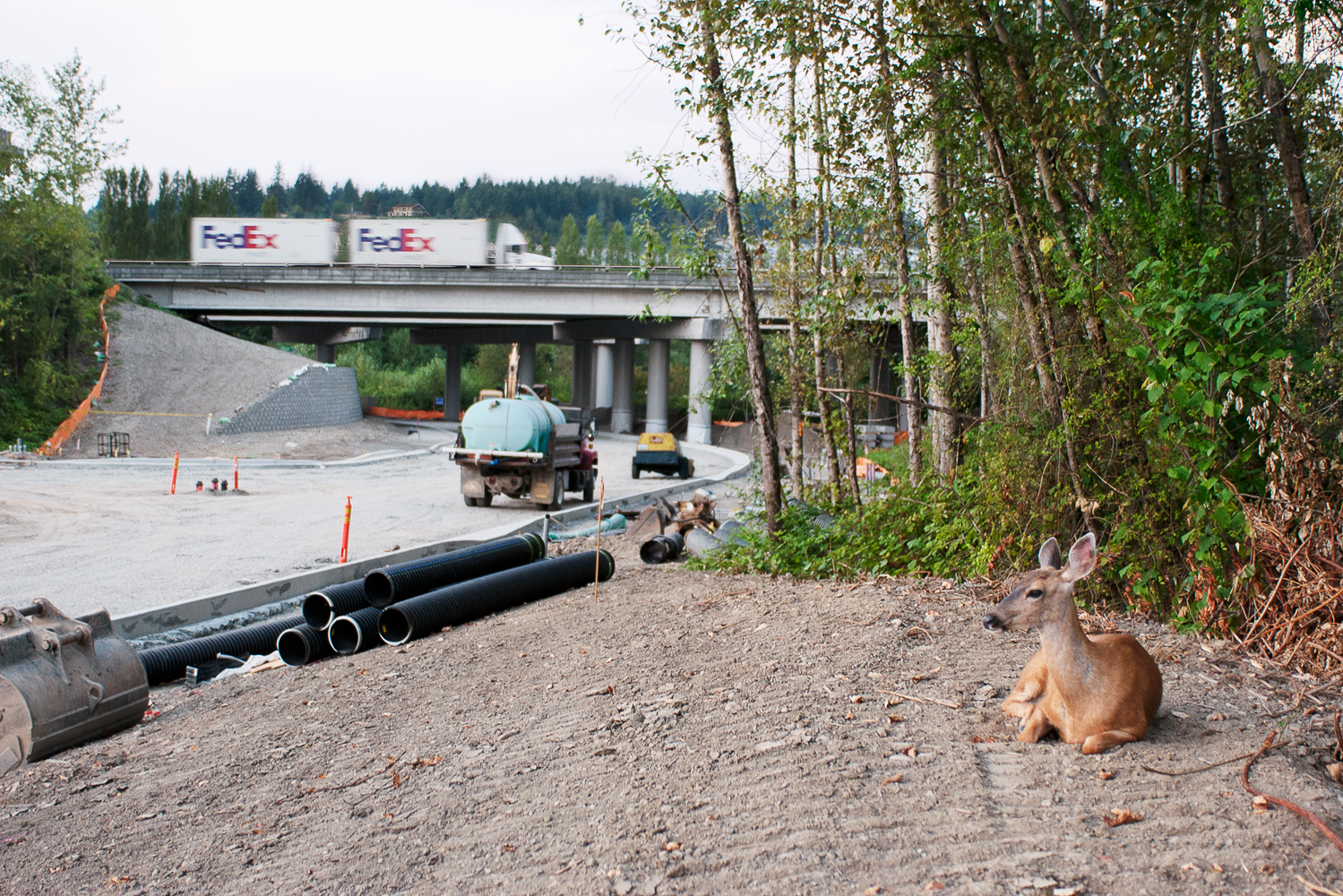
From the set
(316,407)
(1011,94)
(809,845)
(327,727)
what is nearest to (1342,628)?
(809,845)

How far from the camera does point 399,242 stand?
5338 centimetres

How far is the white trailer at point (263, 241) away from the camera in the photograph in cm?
5394

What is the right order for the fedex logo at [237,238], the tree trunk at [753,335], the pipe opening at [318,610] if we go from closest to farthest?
the pipe opening at [318,610] → the tree trunk at [753,335] → the fedex logo at [237,238]

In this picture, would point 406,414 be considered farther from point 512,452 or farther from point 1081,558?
point 1081,558

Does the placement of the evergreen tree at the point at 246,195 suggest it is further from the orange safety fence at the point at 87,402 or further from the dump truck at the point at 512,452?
the dump truck at the point at 512,452

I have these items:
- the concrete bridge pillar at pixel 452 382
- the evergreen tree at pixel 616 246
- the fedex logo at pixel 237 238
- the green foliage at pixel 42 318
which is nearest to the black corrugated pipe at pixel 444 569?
the green foliage at pixel 42 318

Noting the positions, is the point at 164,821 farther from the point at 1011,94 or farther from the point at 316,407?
the point at 316,407

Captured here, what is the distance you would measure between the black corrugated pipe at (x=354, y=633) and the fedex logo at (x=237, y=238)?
5163 cm

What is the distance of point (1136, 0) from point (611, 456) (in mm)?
33925

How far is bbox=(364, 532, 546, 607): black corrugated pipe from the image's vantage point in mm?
9320

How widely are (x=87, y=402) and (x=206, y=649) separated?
119 feet

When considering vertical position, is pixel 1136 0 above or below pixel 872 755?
above

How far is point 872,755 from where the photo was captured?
4.45 m

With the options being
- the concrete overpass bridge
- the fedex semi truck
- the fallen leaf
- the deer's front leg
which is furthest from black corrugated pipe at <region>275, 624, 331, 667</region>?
the fedex semi truck
